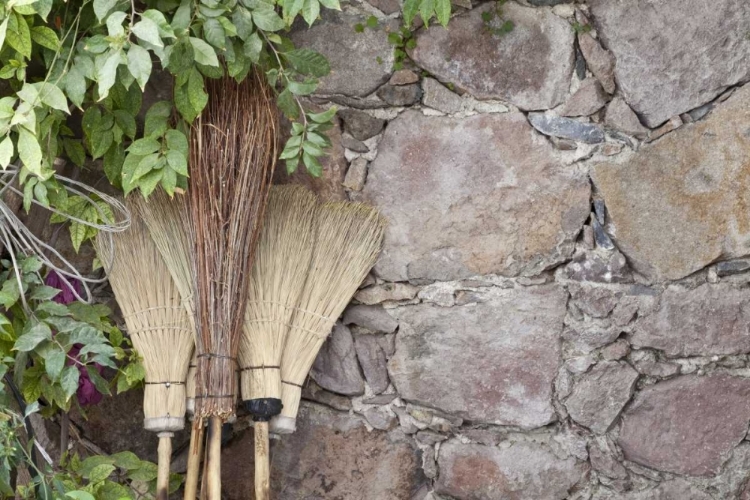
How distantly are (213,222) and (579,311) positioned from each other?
0.79 meters

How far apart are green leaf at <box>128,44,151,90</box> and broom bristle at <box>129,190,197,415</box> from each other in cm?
38

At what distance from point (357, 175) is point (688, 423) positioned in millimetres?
881

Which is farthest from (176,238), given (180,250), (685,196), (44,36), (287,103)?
(685,196)

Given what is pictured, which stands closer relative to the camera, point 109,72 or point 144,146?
point 109,72

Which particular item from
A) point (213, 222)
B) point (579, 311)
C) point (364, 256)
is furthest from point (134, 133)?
point (579, 311)

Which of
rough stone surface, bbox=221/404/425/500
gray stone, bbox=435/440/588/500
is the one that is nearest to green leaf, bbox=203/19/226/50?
rough stone surface, bbox=221/404/425/500

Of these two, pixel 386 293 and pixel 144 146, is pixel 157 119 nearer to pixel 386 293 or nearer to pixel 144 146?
pixel 144 146

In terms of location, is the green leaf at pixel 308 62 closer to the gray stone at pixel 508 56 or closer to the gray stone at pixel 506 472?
the gray stone at pixel 508 56

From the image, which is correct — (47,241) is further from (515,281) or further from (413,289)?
(515,281)

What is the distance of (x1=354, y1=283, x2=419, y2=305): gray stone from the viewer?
2.12m

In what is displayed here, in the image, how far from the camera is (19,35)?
5.72ft

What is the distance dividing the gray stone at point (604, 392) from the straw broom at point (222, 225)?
2.43ft

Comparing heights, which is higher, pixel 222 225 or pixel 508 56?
pixel 508 56

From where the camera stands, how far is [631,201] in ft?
6.48
